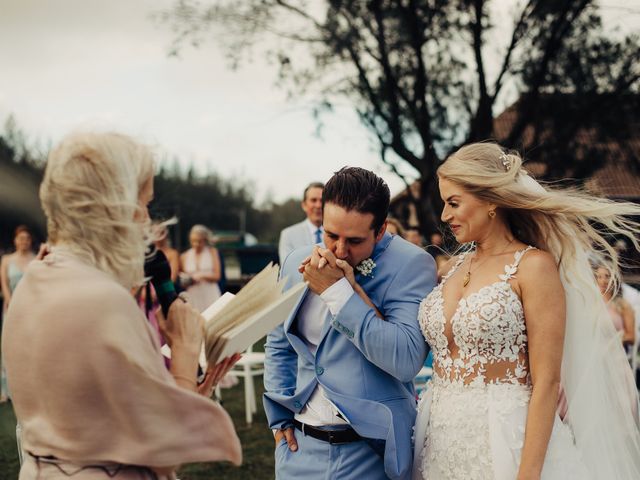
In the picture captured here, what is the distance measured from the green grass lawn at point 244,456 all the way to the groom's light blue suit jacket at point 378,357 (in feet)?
10.8

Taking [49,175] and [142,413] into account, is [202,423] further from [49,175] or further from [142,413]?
[49,175]

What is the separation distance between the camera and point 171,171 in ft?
200

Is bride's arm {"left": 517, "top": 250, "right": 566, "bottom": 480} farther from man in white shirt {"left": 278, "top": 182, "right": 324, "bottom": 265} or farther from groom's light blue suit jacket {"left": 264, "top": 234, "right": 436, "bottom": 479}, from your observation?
man in white shirt {"left": 278, "top": 182, "right": 324, "bottom": 265}

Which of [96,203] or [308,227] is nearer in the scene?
[96,203]

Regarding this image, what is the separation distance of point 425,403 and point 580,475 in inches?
26.7

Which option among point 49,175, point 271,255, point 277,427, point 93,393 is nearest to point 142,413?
point 93,393

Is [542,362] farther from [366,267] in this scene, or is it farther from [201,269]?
[201,269]

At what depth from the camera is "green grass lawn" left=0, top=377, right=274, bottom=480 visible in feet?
19.7

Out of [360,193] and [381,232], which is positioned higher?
[360,193]

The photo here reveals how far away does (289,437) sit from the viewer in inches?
115

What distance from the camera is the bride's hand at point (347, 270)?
262cm

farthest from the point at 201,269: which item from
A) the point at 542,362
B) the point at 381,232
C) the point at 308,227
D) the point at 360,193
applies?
the point at 542,362

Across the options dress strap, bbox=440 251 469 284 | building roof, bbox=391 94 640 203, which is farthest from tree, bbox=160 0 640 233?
dress strap, bbox=440 251 469 284

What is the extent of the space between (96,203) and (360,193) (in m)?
1.24
